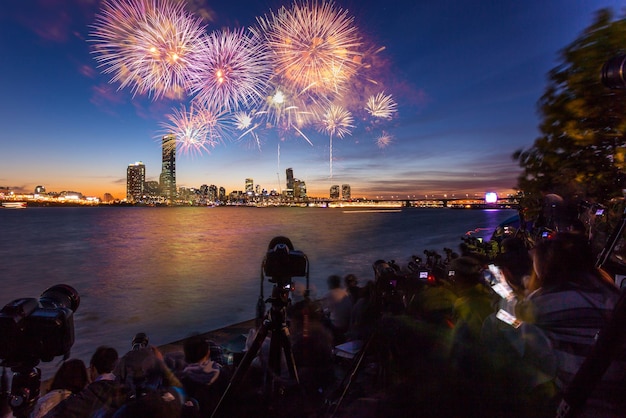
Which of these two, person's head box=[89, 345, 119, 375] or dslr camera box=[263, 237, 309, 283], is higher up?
dslr camera box=[263, 237, 309, 283]

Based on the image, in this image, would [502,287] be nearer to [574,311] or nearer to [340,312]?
[574,311]

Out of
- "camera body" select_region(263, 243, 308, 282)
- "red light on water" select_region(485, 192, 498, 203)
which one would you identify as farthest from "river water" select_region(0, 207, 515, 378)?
"red light on water" select_region(485, 192, 498, 203)

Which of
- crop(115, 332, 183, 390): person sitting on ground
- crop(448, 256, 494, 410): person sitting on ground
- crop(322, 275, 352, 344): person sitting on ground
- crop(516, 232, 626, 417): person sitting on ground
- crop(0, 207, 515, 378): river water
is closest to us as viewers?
crop(516, 232, 626, 417): person sitting on ground

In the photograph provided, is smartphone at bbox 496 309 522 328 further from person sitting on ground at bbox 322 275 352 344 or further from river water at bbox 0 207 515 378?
person sitting on ground at bbox 322 275 352 344

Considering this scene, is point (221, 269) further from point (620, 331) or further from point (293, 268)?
point (620, 331)

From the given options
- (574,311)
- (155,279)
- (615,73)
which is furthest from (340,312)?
(155,279)
